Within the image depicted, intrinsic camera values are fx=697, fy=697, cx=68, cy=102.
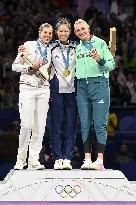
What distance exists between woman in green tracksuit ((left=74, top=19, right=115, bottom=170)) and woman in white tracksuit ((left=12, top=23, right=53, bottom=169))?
1.24 ft

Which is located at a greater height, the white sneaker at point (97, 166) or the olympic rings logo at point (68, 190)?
the white sneaker at point (97, 166)

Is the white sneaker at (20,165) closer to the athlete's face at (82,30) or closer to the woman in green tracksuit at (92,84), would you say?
the woman in green tracksuit at (92,84)

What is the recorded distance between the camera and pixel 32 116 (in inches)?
317

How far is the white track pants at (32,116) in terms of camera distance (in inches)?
316

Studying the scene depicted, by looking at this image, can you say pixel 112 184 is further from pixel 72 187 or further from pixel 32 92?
pixel 32 92

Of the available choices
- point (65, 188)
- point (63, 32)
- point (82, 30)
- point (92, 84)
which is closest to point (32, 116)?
point (92, 84)

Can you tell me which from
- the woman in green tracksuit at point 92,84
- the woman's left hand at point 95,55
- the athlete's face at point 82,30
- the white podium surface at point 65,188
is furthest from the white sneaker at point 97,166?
the athlete's face at point 82,30

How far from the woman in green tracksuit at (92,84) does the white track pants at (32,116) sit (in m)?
0.42

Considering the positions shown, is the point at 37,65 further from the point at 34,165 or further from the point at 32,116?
the point at 34,165

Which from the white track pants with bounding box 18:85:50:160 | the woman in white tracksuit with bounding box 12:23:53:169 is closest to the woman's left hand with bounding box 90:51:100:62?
the woman in white tracksuit with bounding box 12:23:53:169

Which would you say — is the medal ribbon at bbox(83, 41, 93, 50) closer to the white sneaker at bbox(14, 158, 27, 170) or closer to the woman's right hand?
the woman's right hand

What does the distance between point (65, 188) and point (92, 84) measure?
1251 mm

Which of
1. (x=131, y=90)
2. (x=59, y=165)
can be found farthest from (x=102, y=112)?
(x=131, y=90)

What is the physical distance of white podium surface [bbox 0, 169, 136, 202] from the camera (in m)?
7.64
